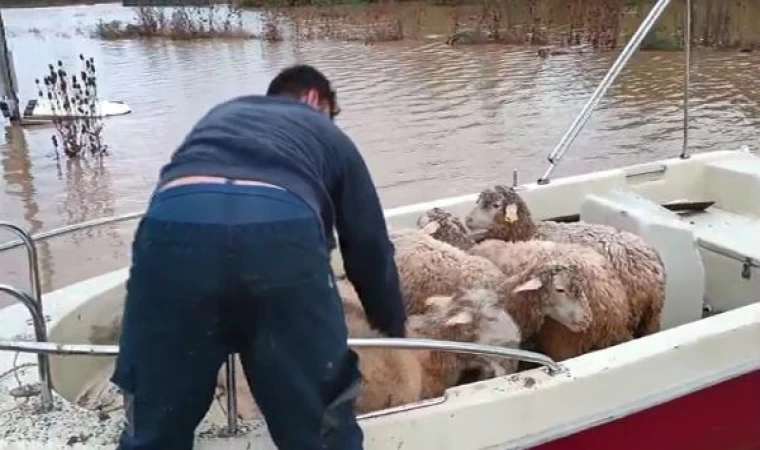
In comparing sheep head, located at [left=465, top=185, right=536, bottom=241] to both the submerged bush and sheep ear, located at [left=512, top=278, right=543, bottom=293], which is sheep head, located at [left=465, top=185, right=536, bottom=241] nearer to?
sheep ear, located at [left=512, top=278, right=543, bottom=293]

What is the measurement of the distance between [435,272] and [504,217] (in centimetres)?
63

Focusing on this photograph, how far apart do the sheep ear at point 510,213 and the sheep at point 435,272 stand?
38 cm

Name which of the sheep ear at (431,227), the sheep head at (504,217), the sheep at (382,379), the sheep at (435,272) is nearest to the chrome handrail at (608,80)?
the sheep head at (504,217)

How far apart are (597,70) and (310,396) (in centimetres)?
1435

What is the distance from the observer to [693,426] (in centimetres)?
311

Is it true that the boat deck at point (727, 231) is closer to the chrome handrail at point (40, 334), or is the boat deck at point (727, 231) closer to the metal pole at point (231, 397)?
the metal pole at point (231, 397)

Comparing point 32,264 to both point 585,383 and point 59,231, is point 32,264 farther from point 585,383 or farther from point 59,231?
point 585,383

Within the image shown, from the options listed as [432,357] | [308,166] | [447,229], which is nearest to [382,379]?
[432,357]

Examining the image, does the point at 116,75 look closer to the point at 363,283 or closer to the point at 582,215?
the point at 582,215

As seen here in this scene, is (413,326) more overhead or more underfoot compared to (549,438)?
more overhead

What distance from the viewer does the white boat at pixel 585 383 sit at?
2.51 meters

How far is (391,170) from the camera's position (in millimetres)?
9500

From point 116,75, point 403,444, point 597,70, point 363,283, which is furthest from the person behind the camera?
point 116,75

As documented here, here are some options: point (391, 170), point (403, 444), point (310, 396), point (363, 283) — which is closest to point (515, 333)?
point (403, 444)
